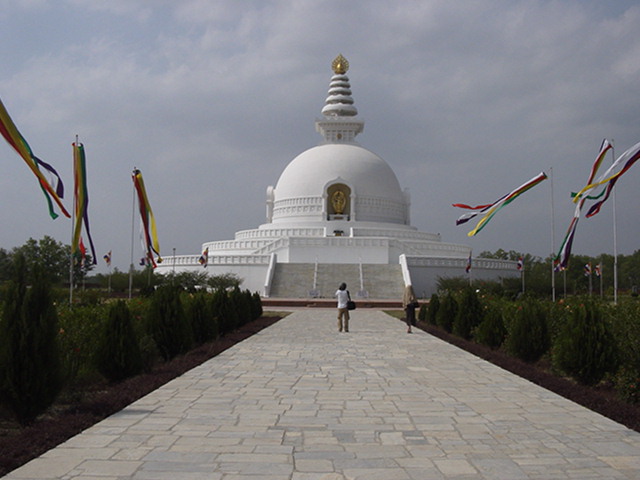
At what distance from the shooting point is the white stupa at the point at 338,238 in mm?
34344

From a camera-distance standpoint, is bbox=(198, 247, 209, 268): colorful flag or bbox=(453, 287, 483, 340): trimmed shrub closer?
bbox=(453, 287, 483, 340): trimmed shrub

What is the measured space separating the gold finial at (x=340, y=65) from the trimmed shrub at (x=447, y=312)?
140ft

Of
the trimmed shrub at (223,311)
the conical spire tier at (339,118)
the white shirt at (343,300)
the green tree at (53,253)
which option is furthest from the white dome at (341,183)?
the trimmed shrub at (223,311)

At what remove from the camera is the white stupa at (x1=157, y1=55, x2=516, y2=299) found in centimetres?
3434

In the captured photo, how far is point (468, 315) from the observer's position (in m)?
14.2

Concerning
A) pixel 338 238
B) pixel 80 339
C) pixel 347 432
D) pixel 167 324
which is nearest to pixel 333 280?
pixel 338 238

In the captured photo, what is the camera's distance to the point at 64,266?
46.8 metres

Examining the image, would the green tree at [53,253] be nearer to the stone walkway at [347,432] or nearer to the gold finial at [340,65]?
the gold finial at [340,65]

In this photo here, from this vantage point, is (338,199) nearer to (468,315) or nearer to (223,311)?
(223,311)

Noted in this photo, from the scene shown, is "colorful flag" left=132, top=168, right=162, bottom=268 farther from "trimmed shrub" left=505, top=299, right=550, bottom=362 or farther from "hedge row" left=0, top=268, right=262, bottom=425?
"trimmed shrub" left=505, top=299, right=550, bottom=362

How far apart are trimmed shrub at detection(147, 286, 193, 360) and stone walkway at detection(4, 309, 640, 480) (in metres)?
1.59

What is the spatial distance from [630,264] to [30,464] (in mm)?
Result: 76815

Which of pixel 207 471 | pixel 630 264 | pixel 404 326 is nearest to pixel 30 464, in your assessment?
pixel 207 471

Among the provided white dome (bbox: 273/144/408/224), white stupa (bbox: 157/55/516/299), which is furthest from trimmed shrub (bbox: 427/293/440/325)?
white dome (bbox: 273/144/408/224)
